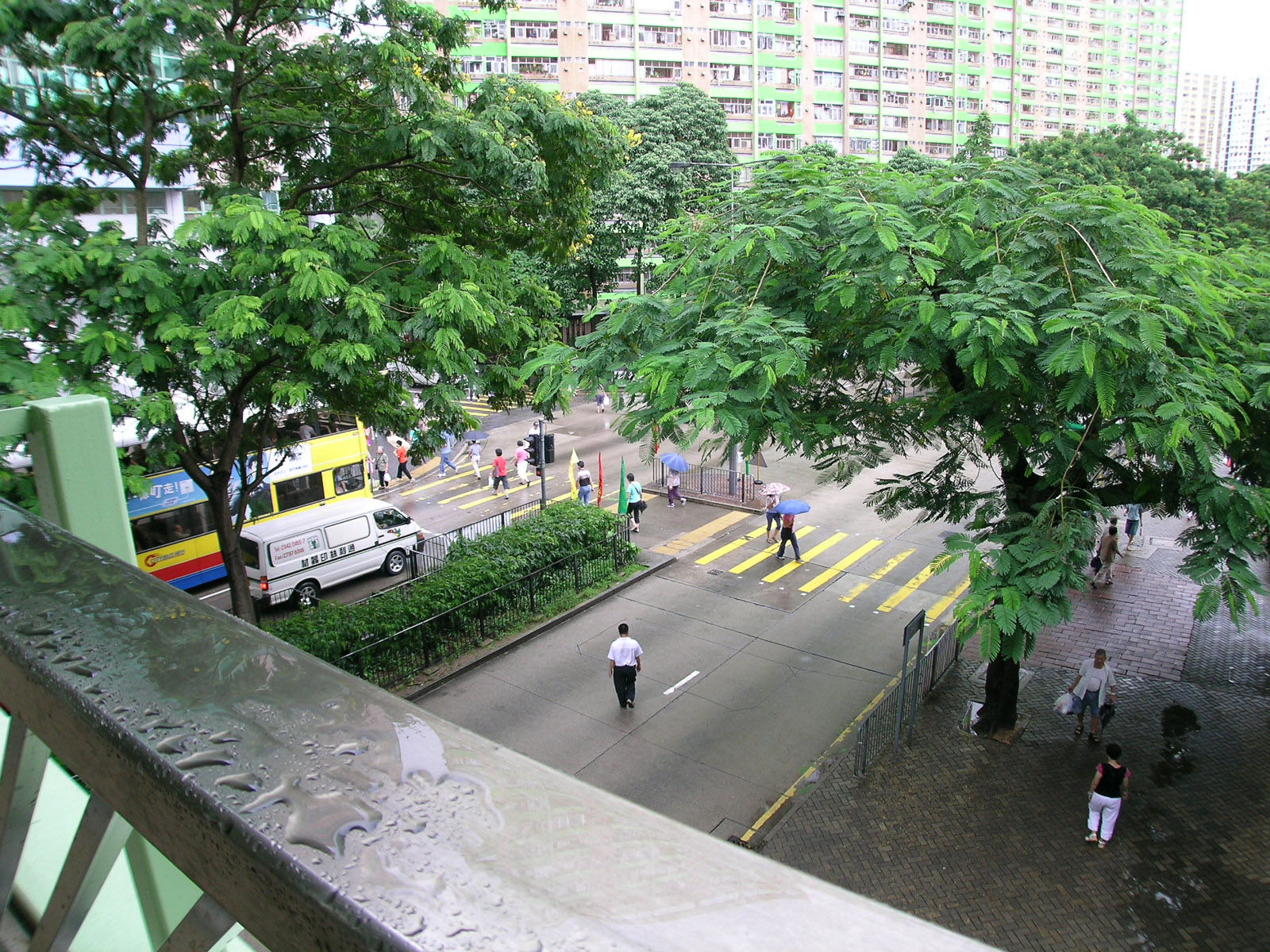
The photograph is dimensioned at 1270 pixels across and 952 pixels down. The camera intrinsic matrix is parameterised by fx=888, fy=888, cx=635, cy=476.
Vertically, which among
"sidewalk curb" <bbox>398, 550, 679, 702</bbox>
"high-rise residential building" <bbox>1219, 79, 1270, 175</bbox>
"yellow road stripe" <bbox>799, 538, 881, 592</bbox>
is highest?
"high-rise residential building" <bbox>1219, 79, 1270, 175</bbox>

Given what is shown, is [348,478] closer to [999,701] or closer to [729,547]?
[729,547]

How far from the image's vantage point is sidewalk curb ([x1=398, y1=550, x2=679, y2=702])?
43.0 ft

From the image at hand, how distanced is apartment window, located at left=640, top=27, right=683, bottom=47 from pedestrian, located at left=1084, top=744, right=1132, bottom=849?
51.1m

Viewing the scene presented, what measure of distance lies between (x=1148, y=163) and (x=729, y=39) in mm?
27897

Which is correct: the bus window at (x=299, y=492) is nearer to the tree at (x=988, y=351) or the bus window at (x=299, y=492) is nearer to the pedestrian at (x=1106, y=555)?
the tree at (x=988, y=351)

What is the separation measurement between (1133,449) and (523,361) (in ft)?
22.0

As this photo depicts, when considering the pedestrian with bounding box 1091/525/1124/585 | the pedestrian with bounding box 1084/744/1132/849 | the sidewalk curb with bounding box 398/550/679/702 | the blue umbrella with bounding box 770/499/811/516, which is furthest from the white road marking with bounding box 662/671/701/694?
the pedestrian with bounding box 1091/525/1124/585

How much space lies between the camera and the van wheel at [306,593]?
1655 centimetres

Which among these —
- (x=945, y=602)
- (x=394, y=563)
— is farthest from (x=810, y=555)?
(x=394, y=563)

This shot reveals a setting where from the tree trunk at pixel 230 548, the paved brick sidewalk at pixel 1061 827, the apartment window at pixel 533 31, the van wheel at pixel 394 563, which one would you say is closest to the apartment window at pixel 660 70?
the apartment window at pixel 533 31

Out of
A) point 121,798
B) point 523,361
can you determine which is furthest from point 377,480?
point 121,798

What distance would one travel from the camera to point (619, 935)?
0.60 meters

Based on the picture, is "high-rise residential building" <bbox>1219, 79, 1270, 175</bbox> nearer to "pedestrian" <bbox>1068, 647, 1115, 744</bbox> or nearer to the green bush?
the green bush

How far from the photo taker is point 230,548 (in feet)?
38.5
